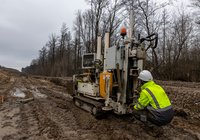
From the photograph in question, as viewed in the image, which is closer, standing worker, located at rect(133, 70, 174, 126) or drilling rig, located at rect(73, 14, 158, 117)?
standing worker, located at rect(133, 70, 174, 126)

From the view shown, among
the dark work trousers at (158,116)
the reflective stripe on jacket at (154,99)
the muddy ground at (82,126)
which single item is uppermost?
the reflective stripe on jacket at (154,99)

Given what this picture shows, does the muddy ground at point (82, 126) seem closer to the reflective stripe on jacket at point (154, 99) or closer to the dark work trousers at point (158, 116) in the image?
the dark work trousers at point (158, 116)

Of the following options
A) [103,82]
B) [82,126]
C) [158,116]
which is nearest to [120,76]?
[103,82]

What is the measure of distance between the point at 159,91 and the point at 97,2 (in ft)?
92.4

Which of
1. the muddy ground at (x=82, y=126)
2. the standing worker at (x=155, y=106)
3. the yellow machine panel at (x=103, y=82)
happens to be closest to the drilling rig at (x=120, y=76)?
the yellow machine panel at (x=103, y=82)

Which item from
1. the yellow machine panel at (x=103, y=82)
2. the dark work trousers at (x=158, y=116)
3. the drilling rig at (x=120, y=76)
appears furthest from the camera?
the yellow machine panel at (x=103, y=82)

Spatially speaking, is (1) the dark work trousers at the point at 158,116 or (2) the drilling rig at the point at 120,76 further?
(2) the drilling rig at the point at 120,76

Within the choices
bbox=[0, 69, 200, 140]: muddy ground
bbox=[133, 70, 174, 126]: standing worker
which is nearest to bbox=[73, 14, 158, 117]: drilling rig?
bbox=[0, 69, 200, 140]: muddy ground

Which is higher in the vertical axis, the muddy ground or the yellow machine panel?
the yellow machine panel

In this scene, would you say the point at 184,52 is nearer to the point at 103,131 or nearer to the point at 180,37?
the point at 180,37

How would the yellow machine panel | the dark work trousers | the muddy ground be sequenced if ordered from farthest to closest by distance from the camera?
1. the yellow machine panel
2. the muddy ground
3. the dark work trousers

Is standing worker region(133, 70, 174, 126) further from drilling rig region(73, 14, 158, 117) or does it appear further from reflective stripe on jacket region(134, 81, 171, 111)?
drilling rig region(73, 14, 158, 117)

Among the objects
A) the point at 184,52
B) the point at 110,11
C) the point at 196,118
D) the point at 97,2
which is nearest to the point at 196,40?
the point at 184,52

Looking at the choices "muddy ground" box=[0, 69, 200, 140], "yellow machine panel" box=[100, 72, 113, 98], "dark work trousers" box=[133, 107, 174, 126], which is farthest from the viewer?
"yellow machine panel" box=[100, 72, 113, 98]
